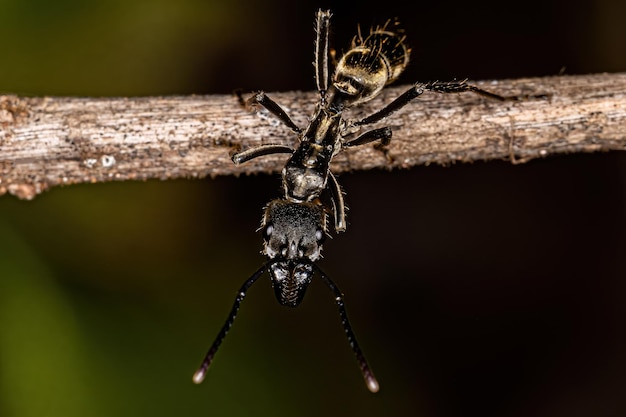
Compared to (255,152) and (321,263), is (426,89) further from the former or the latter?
(321,263)

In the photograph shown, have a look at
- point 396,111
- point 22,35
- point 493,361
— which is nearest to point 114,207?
point 22,35

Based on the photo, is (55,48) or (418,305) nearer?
(55,48)

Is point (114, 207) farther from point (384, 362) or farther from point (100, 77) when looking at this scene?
point (384, 362)

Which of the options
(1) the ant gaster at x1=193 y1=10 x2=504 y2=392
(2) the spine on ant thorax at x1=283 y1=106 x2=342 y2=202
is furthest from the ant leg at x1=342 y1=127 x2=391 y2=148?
(2) the spine on ant thorax at x1=283 y1=106 x2=342 y2=202

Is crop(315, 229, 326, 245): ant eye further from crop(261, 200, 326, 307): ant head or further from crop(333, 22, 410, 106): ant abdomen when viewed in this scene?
crop(333, 22, 410, 106): ant abdomen

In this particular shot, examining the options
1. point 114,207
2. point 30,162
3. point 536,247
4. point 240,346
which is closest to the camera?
point 30,162

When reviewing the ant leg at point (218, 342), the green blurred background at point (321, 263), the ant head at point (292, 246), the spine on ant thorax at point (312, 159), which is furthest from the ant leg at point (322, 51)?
the ant leg at point (218, 342)

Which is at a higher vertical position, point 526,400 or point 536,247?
point 536,247

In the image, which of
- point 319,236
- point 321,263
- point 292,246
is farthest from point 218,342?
point 321,263
